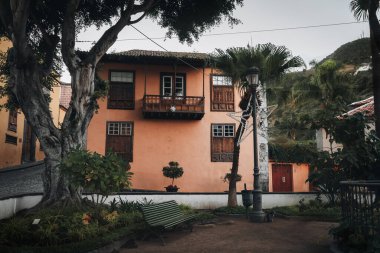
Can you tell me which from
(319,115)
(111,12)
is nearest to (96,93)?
(111,12)

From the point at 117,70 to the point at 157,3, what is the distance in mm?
7866

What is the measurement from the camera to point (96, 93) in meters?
12.1

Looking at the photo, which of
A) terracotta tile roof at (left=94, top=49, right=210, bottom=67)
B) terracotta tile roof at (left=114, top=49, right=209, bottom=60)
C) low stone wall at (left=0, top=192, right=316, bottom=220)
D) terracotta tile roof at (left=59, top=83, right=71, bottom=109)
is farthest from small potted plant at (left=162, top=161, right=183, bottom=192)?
terracotta tile roof at (left=59, top=83, right=71, bottom=109)

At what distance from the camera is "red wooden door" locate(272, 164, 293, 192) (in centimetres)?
2228

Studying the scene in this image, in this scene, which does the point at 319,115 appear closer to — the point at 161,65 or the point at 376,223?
the point at 376,223

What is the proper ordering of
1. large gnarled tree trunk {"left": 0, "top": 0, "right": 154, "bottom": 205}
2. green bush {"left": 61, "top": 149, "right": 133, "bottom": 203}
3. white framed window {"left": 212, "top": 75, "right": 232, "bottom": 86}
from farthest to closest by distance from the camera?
white framed window {"left": 212, "top": 75, "right": 232, "bottom": 86} < large gnarled tree trunk {"left": 0, "top": 0, "right": 154, "bottom": 205} < green bush {"left": 61, "top": 149, "right": 133, "bottom": 203}

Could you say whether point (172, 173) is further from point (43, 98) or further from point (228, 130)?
point (43, 98)

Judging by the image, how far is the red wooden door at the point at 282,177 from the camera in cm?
2228

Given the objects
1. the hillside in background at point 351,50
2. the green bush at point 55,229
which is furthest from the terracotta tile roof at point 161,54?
the hillside in background at point 351,50

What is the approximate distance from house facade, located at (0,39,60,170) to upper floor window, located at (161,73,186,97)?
8047mm

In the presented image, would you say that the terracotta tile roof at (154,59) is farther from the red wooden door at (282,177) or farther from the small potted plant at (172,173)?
the red wooden door at (282,177)

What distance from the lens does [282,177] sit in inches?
885

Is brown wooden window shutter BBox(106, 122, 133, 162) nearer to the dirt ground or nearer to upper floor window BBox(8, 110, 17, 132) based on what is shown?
upper floor window BBox(8, 110, 17, 132)

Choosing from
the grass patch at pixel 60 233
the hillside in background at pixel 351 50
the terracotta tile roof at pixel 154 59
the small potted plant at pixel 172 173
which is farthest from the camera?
the hillside in background at pixel 351 50
